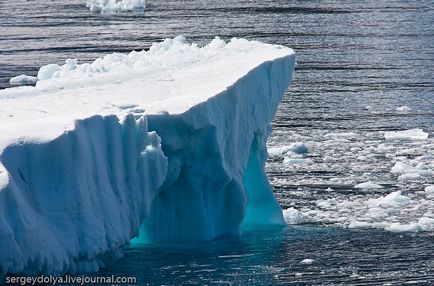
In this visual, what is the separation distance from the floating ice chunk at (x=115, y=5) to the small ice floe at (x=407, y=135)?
3090 centimetres

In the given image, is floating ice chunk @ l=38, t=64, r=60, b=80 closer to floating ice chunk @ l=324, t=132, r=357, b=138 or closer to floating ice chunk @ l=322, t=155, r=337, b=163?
floating ice chunk @ l=322, t=155, r=337, b=163

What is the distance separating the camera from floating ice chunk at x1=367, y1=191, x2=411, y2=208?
811 inches

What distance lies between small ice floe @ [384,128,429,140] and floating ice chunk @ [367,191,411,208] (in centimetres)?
616

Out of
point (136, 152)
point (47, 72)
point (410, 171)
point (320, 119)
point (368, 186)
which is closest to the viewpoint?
point (136, 152)

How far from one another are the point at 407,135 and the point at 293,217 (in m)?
8.35

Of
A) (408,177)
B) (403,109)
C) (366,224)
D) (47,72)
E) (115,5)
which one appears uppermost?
(115,5)

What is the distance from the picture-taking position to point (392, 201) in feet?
68.2

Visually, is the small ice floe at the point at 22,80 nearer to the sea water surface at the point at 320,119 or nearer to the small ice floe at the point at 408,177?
the sea water surface at the point at 320,119

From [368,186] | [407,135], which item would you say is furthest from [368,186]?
[407,135]

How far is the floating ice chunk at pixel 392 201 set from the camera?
20.6m

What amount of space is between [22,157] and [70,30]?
1370 inches

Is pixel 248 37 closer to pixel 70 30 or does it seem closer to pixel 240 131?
pixel 70 30

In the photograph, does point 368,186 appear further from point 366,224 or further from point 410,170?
point 366,224

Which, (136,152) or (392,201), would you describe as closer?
(136,152)
